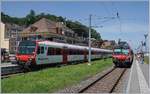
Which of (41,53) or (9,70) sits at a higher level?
(41,53)

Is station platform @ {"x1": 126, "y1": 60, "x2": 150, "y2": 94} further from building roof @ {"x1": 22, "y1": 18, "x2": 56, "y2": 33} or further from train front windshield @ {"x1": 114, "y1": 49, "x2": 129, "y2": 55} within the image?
building roof @ {"x1": 22, "y1": 18, "x2": 56, "y2": 33}

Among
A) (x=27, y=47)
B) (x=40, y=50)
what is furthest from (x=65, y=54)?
(x=27, y=47)

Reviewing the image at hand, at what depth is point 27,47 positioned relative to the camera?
33.7 meters

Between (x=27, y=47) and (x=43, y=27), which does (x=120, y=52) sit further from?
(x=43, y=27)

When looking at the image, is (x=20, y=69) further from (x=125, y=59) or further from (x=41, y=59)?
(x=125, y=59)

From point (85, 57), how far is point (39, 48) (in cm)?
2618

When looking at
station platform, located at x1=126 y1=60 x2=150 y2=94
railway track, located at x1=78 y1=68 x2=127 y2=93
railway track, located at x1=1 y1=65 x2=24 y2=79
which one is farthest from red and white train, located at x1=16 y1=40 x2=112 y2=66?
railway track, located at x1=78 y1=68 x2=127 y2=93

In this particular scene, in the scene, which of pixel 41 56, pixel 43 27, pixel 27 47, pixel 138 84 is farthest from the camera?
pixel 43 27

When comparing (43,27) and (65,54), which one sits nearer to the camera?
(65,54)

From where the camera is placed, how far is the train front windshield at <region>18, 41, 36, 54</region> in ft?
109

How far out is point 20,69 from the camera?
31094mm

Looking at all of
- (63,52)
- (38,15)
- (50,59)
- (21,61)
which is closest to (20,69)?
(21,61)

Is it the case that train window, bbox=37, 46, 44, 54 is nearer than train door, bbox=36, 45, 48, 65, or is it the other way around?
train door, bbox=36, 45, 48, 65

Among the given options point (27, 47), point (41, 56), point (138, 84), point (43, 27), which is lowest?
point (138, 84)
